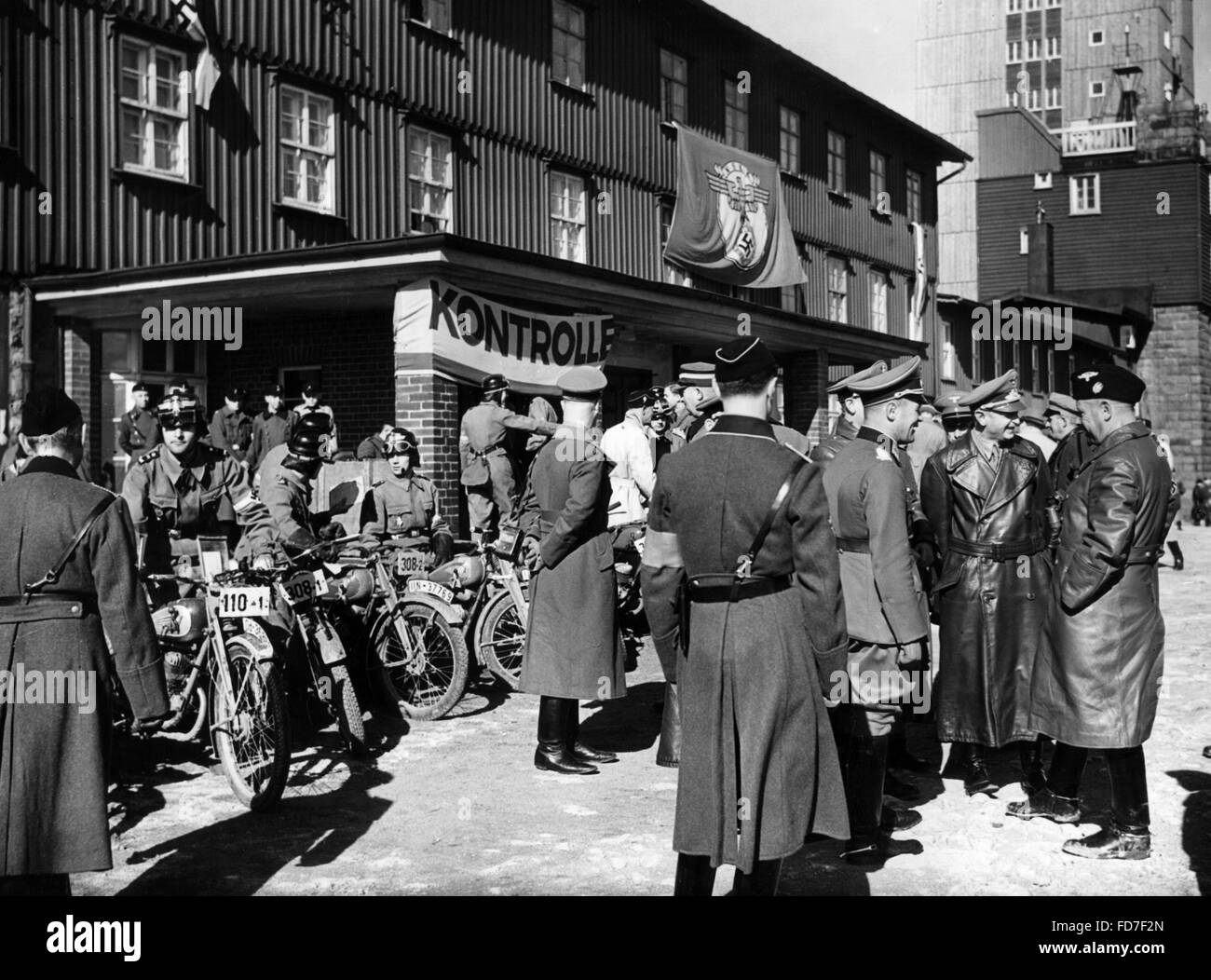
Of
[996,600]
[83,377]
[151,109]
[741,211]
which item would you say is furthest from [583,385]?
[741,211]

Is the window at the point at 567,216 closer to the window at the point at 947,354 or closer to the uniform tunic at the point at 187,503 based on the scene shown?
the uniform tunic at the point at 187,503

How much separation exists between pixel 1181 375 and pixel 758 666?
3977 cm

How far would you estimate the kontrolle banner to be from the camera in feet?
42.6

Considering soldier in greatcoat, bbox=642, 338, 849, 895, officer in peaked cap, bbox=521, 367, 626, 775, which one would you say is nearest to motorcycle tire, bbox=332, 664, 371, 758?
officer in peaked cap, bbox=521, 367, 626, 775

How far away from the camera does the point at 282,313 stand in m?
15.6

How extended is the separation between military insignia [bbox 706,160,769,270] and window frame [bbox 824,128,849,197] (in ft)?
18.5

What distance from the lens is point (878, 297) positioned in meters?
31.3

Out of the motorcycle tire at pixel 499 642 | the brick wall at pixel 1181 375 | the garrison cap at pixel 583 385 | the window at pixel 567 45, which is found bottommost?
the motorcycle tire at pixel 499 642

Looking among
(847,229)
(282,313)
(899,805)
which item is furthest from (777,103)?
(899,805)

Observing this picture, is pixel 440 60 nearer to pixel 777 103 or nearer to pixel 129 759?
pixel 777 103

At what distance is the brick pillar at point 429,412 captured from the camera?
512 inches

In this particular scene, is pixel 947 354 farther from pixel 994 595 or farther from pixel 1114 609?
pixel 1114 609

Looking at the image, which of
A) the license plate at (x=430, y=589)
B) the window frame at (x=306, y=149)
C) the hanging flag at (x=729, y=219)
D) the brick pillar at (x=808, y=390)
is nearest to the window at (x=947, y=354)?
the hanging flag at (x=729, y=219)
